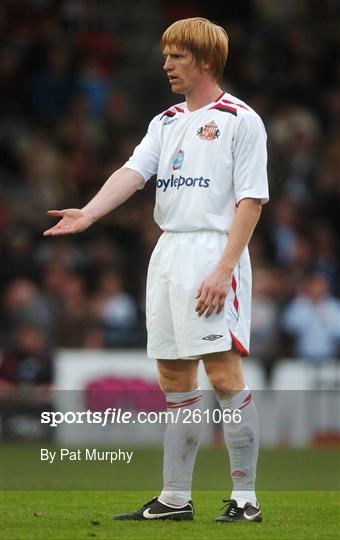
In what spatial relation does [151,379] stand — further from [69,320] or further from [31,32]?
[31,32]

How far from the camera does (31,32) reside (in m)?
17.5

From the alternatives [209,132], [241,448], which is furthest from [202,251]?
[241,448]

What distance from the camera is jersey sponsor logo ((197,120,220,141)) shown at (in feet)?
21.0

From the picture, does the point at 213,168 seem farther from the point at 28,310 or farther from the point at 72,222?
the point at 28,310

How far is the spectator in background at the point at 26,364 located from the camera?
13.3 m

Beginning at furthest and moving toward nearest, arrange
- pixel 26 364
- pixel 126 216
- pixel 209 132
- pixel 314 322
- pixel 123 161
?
pixel 123 161 → pixel 126 216 → pixel 314 322 → pixel 26 364 → pixel 209 132

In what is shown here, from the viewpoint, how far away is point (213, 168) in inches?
252

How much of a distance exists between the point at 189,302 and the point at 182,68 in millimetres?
1079

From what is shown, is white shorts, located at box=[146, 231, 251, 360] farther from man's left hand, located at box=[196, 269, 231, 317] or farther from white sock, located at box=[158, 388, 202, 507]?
white sock, located at box=[158, 388, 202, 507]

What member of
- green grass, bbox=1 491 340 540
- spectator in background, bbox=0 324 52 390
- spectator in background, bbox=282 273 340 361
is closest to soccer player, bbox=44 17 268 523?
green grass, bbox=1 491 340 540

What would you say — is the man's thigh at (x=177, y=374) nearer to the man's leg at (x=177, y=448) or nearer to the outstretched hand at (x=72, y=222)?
the man's leg at (x=177, y=448)

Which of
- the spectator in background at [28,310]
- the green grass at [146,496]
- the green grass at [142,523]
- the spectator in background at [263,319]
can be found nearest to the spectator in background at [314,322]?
the spectator in background at [263,319]

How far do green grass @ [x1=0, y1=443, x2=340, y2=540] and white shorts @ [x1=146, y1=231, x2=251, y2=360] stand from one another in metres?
0.81

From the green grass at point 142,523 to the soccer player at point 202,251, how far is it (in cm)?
21
